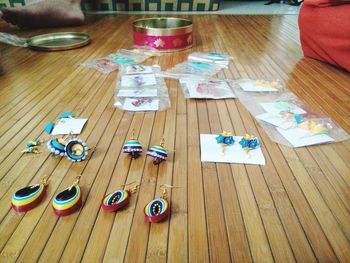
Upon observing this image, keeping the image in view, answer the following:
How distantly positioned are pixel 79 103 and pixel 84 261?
1.16 m

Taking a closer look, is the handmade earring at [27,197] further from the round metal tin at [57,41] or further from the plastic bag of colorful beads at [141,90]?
the round metal tin at [57,41]

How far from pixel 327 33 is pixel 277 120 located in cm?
128

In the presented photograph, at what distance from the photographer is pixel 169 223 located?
0.97m

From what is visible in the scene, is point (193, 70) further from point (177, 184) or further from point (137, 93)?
point (177, 184)

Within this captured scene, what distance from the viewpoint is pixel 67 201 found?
0.99 metres

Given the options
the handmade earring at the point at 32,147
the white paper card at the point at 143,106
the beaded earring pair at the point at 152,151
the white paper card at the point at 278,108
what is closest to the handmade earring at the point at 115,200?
the beaded earring pair at the point at 152,151

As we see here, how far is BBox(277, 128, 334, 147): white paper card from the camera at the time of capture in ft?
4.65

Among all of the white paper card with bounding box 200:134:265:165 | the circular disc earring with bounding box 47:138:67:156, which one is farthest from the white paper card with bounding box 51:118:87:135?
the white paper card with bounding box 200:134:265:165

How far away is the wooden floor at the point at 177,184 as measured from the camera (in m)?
0.89

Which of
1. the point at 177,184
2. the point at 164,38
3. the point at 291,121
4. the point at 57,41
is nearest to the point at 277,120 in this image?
the point at 291,121

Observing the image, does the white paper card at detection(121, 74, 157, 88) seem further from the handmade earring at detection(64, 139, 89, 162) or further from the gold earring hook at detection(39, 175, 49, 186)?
the gold earring hook at detection(39, 175, 49, 186)

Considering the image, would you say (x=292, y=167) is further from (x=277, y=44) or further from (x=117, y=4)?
(x=117, y=4)

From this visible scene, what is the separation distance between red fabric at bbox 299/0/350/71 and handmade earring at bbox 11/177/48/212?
7.81 ft

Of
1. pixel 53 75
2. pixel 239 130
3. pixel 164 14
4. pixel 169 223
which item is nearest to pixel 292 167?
pixel 239 130
